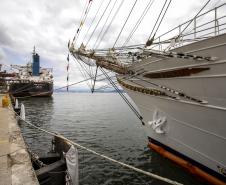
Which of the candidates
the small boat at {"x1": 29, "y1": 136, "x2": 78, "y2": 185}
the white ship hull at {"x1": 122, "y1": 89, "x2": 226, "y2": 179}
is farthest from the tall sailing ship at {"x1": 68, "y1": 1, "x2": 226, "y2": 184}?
the small boat at {"x1": 29, "y1": 136, "x2": 78, "y2": 185}

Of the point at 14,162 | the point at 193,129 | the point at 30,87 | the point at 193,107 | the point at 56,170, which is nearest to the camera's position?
the point at 14,162

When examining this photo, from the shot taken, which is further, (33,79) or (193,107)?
(33,79)

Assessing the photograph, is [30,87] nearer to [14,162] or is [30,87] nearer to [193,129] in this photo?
[14,162]

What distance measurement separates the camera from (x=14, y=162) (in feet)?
19.3

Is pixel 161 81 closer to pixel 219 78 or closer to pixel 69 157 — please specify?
pixel 219 78

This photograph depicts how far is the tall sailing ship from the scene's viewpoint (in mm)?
6090

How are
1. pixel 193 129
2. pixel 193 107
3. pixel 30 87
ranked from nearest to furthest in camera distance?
pixel 193 107, pixel 193 129, pixel 30 87

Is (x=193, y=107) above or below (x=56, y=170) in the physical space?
above

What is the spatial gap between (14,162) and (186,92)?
491 cm

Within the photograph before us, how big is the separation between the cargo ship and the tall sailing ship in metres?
45.7

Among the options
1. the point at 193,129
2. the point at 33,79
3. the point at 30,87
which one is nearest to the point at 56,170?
the point at 193,129

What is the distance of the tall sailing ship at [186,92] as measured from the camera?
6090 mm

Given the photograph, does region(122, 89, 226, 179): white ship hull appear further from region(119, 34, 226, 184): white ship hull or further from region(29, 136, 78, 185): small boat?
region(29, 136, 78, 185): small boat

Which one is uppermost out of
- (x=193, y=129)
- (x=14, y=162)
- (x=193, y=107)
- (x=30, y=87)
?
(x=193, y=107)
